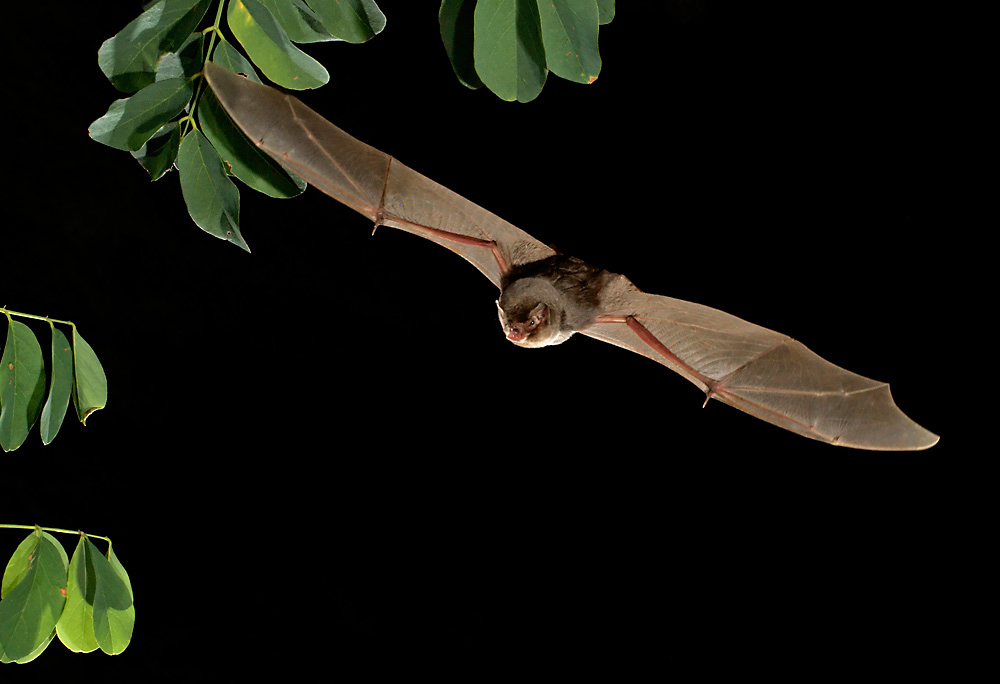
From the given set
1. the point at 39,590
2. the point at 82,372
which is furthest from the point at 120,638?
the point at 82,372

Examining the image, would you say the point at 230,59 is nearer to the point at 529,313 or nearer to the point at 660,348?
the point at 529,313

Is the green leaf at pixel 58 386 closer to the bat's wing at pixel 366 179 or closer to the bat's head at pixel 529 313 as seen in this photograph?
the bat's wing at pixel 366 179

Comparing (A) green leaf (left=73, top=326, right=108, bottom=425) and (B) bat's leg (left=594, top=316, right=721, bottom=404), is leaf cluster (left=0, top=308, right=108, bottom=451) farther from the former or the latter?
(B) bat's leg (left=594, top=316, right=721, bottom=404)

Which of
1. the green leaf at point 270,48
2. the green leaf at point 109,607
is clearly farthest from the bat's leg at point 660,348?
the green leaf at point 109,607

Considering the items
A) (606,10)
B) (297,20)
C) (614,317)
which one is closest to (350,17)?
(297,20)

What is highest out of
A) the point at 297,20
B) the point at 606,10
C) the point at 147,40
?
the point at 606,10

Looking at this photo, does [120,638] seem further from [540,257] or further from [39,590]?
[540,257]

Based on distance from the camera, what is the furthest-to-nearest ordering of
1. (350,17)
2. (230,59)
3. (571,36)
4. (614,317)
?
(614,317), (230,59), (350,17), (571,36)
